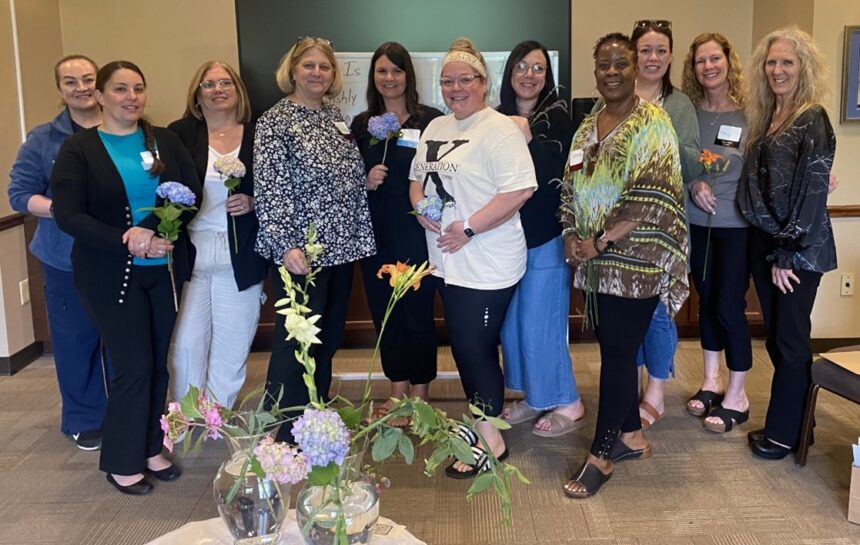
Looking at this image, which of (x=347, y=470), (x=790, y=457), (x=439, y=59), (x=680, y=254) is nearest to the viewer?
(x=347, y=470)

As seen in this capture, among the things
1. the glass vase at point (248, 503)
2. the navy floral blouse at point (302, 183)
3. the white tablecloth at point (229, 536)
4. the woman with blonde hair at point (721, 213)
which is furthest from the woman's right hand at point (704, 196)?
the glass vase at point (248, 503)

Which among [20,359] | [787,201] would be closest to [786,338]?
[787,201]

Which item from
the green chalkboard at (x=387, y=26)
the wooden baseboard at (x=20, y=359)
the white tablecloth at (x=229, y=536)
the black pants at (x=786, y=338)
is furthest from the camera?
the green chalkboard at (x=387, y=26)

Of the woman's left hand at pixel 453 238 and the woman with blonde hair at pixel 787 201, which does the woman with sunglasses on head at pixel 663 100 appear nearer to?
the woman with blonde hair at pixel 787 201

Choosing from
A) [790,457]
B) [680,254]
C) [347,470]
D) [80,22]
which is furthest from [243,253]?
[80,22]

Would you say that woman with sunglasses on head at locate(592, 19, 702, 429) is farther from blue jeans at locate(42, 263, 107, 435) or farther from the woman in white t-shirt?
blue jeans at locate(42, 263, 107, 435)

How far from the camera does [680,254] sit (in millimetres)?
2545

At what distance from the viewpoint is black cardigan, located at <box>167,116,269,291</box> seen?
296cm

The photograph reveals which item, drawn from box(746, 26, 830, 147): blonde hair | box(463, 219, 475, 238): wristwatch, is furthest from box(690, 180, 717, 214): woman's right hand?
box(463, 219, 475, 238): wristwatch

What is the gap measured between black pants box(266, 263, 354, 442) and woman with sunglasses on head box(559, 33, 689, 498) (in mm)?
904

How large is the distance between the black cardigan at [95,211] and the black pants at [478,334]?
3.55 ft

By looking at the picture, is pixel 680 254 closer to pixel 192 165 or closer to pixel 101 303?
pixel 192 165

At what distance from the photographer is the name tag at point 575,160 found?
2.62 meters

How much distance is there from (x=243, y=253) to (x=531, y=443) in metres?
1.40
